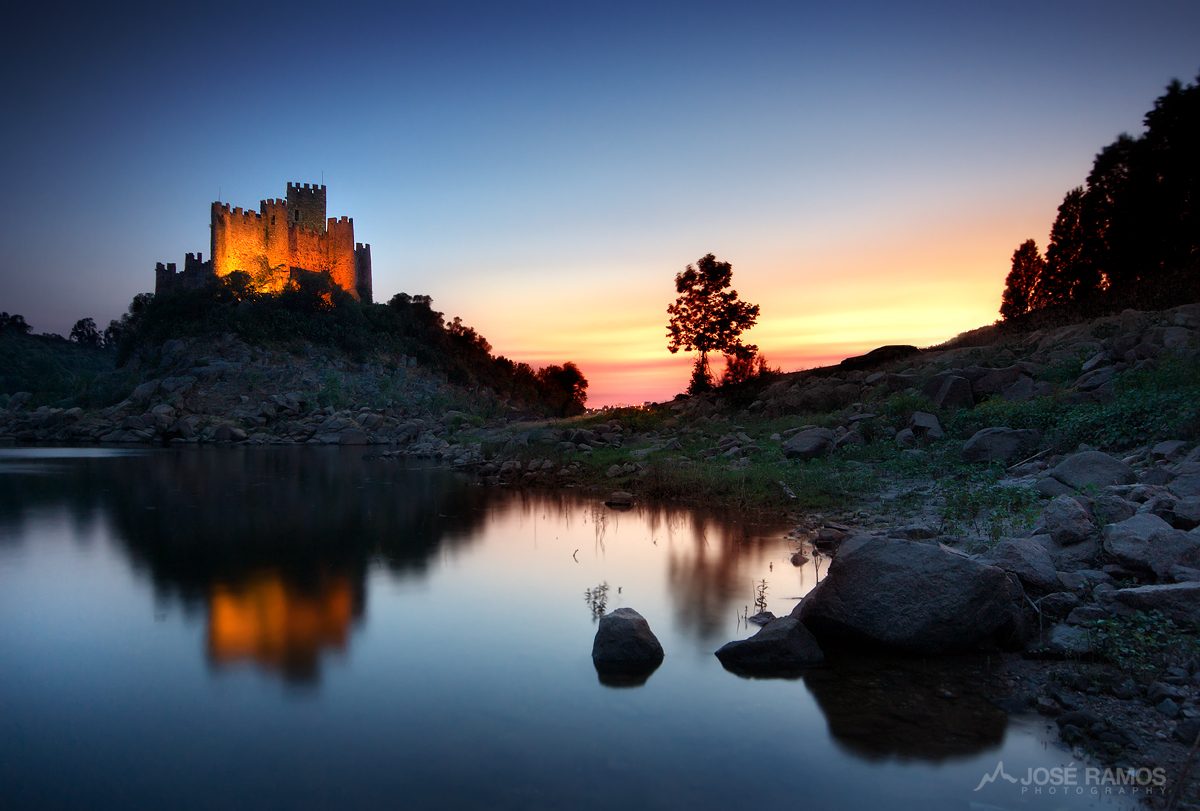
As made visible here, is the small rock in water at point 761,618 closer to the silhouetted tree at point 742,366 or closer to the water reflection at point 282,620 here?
the water reflection at point 282,620

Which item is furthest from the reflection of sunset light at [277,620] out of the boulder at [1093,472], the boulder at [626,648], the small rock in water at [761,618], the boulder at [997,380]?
the boulder at [997,380]

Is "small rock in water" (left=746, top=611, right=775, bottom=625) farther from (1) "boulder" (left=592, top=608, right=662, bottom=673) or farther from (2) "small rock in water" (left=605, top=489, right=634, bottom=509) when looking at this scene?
(2) "small rock in water" (left=605, top=489, right=634, bottom=509)

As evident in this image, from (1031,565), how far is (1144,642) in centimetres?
122

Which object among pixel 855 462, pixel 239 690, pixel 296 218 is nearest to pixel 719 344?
pixel 855 462

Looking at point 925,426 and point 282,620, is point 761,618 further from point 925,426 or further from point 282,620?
point 925,426

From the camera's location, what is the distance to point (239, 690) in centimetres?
554

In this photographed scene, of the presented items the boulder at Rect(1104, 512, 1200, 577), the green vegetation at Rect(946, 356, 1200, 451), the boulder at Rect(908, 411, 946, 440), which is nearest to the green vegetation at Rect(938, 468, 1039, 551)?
the boulder at Rect(1104, 512, 1200, 577)

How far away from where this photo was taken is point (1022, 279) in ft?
130

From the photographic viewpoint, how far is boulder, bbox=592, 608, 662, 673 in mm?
5812

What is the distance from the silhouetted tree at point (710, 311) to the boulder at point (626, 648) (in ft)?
89.1

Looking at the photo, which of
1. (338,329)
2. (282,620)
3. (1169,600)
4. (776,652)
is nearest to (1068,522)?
(1169,600)

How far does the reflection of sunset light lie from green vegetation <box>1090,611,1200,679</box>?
6.23 m

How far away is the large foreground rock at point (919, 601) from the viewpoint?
549cm

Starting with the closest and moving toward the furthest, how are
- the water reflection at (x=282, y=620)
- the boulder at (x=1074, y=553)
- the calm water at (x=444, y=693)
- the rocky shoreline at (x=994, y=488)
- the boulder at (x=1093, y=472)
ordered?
1. the calm water at (x=444, y=693)
2. the rocky shoreline at (x=994, y=488)
3. the water reflection at (x=282, y=620)
4. the boulder at (x=1074, y=553)
5. the boulder at (x=1093, y=472)
